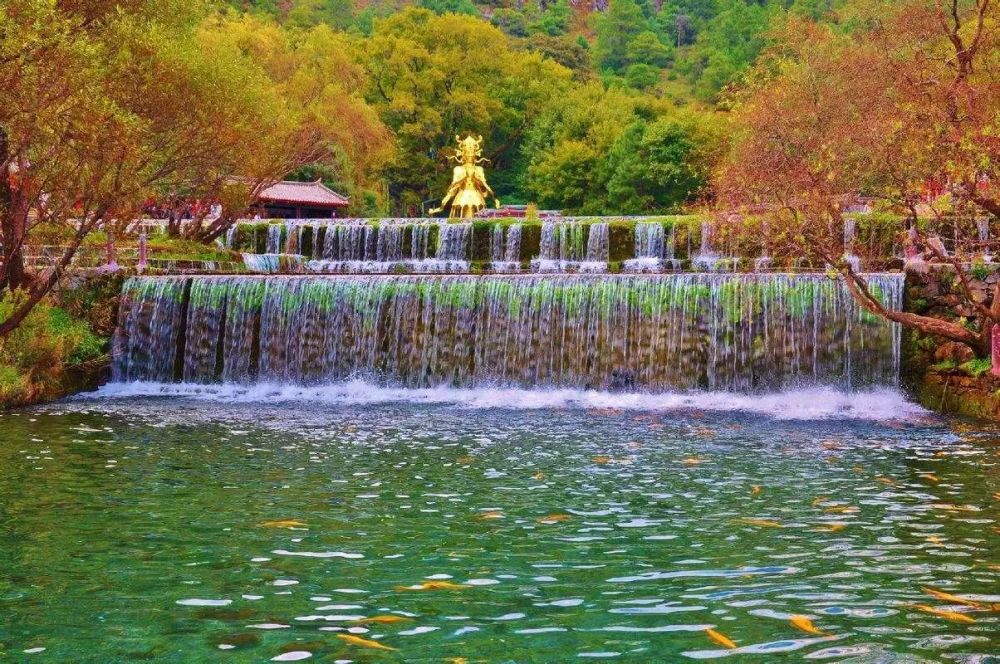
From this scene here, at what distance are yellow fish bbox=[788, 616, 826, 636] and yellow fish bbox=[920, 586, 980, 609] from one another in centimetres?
97

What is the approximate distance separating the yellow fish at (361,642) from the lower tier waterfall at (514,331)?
46.7ft

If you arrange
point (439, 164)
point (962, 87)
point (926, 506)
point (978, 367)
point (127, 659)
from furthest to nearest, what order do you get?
point (439, 164) → point (978, 367) → point (962, 87) → point (926, 506) → point (127, 659)

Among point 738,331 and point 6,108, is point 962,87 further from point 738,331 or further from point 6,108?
point 6,108

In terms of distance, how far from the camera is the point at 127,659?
507 cm

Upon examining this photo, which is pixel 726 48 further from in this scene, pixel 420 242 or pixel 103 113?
pixel 103 113

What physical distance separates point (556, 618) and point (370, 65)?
179 feet

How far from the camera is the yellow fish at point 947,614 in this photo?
18.5 feet

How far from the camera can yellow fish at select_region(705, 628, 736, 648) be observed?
17.2 ft

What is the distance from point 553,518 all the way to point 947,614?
3.29m

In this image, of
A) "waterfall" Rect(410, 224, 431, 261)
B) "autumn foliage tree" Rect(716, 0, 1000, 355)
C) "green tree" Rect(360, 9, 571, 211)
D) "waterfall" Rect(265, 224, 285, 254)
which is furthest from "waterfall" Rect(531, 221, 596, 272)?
"green tree" Rect(360, 9, 571, 211)

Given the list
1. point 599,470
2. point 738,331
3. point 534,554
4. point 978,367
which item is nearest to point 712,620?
point 534,554

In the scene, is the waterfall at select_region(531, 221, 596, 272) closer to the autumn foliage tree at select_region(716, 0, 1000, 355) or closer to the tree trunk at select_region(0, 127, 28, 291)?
the autumn foliage tree at select_region(716, 0, 1000, 355)

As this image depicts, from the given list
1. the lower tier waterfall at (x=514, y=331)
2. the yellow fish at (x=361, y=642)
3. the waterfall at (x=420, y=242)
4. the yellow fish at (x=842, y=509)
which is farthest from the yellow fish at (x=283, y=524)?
the waterfall at (x=420, y=242)

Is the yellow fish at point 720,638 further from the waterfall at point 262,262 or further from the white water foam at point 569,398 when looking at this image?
the waterfall at point 262,262
